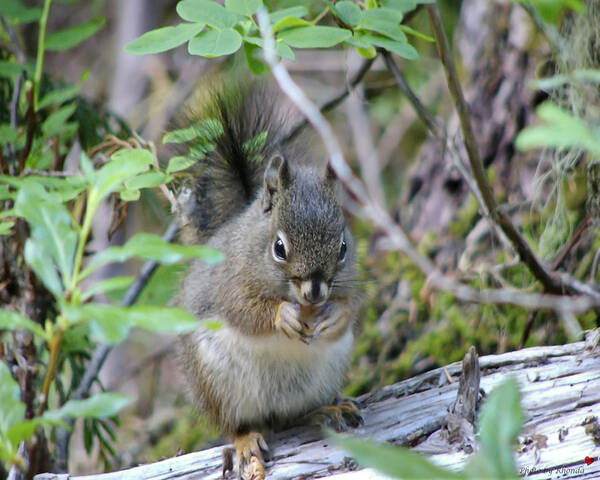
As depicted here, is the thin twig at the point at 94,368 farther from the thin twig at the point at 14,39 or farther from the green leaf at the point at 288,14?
the green leaf at the point at 288,14

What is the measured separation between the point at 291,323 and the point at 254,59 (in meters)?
0.66

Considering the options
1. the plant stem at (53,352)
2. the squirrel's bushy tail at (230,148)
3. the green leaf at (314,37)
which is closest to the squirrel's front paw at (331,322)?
the squirrel's bushy tail at (230,148)

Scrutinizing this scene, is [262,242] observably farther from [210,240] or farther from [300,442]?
[300,442]

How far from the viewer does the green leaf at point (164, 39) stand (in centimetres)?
145

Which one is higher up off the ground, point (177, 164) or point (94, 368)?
point (177, 164)

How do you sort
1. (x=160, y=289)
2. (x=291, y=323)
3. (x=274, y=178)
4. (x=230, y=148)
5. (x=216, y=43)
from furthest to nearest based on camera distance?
1. (x=160, y=289)
2. (x=230, y=148)
3. (x=274, y=178)
4. (x=291, y=323)
5. (x=216, y=43)

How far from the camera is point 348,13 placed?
1.59m

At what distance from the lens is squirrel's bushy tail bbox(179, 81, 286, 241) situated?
202cm

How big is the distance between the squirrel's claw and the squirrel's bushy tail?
63cm

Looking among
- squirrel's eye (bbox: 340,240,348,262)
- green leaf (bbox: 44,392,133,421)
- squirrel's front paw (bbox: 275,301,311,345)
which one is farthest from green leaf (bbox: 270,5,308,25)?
green leaf (bbox: 44,392,133,421)

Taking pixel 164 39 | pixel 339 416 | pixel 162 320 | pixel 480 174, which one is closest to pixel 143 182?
pixel 164 39

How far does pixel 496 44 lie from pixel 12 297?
1.99 metres

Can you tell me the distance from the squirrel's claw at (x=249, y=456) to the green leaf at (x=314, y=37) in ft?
3.30

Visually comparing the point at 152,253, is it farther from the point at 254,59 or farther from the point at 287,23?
the point at 254,59
